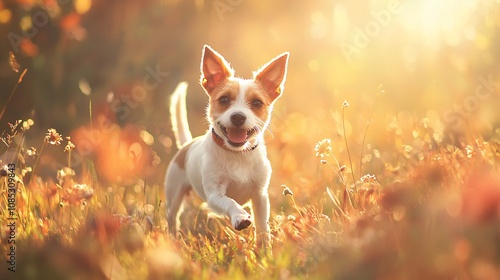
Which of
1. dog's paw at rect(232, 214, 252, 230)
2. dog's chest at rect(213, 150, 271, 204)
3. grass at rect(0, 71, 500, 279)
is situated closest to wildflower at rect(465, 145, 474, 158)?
grass at rect(0, 71, 500, 279)

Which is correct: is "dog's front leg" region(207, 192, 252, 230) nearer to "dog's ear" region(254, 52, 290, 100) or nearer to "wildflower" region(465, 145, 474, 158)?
"dog's ear" region(254, 52, 290, 100)

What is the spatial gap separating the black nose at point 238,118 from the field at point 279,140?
647 millimetres

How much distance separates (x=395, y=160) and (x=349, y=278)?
3.27 m

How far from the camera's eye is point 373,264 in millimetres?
1880

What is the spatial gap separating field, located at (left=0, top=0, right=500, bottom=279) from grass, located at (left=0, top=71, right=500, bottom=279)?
0.01 meters

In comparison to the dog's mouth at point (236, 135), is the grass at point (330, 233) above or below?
below

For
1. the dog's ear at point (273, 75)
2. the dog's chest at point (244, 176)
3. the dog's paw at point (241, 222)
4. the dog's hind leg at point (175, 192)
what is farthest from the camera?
the dog's hind leg at point (175, 192)

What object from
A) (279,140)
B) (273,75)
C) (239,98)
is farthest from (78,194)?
(279,140)

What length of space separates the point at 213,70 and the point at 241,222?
4.81ft

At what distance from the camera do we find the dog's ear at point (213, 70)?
454 centimetres

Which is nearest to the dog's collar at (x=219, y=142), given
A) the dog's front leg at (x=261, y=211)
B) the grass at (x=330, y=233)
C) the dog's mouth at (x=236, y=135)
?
the dog's mouth at (x=236, y=135)

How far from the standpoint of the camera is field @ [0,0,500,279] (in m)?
2.20

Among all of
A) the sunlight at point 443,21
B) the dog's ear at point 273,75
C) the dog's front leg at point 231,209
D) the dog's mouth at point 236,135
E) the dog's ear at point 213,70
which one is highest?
the sunlight at point 443,21

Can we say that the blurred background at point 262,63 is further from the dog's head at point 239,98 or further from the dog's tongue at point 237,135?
the dog's tongue at point 237,135
